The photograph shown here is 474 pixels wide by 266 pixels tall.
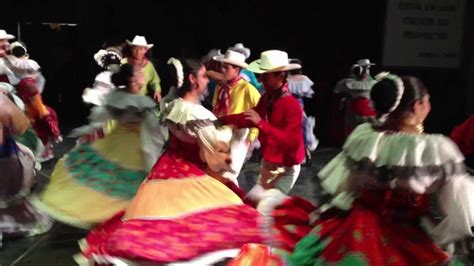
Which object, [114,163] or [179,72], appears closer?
[179,72]

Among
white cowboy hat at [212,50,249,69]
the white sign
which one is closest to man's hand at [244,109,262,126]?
white cowboy hat at [212,50,249,69]

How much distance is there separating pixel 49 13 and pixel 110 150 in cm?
844

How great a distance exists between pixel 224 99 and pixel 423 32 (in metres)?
5.17

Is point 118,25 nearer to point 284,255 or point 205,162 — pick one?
point 205,162

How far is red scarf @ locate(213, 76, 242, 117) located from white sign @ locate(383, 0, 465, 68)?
15.5ft

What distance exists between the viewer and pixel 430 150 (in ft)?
8.80

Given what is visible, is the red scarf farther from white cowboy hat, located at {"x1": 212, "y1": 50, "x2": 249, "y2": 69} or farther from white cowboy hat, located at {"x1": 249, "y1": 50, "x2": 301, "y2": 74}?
white cowboy hat, located at {"x1": 249, "y1": 50, "x2": 301, "y2": 74}

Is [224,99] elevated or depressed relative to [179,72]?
depressed

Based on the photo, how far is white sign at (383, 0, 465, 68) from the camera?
386 inches

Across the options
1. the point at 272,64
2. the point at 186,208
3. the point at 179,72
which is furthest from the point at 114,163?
the point at 272,64

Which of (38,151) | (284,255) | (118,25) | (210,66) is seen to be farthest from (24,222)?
(118,25)

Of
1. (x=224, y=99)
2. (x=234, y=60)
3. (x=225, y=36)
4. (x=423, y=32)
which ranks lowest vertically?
(x=225, y=36)

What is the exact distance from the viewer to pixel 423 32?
32.4ft

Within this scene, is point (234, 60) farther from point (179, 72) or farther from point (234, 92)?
point (179, 72)
